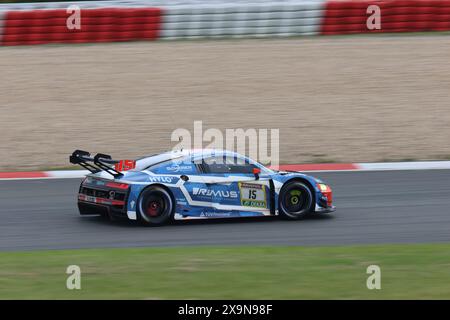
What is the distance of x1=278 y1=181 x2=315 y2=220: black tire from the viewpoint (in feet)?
41.9

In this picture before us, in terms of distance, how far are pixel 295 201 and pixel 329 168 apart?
4.05m

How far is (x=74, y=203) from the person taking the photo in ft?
45.9

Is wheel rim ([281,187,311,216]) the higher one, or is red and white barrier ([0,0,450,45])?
red and white barrier ([0,0,450,45])

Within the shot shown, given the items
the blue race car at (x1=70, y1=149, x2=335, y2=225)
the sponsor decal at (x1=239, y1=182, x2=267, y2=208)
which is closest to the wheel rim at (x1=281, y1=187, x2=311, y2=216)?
the blue race car at (x1=70, y1=149, x2=335, y2=225)

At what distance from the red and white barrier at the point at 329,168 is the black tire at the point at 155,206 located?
422 cm

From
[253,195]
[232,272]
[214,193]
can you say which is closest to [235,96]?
[253,195]

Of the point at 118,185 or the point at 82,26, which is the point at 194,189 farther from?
the point at 82,26

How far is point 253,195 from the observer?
1263 centimetres

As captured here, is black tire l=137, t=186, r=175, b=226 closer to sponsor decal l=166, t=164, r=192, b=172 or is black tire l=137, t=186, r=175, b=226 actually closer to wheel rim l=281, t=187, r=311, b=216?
sponsor decal l=166, t=164, r=192, b=172

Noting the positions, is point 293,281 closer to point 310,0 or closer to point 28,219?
point 28,219

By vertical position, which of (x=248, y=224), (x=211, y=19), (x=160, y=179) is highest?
(x=211, y=19)

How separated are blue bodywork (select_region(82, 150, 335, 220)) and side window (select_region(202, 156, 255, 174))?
0.10ft
